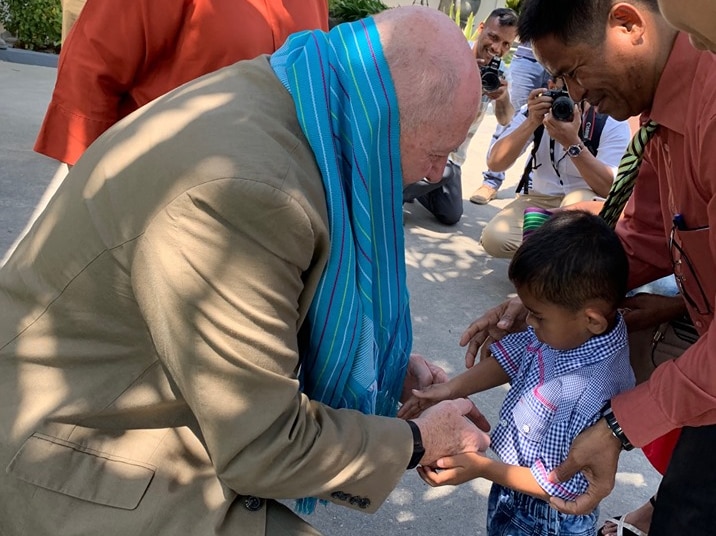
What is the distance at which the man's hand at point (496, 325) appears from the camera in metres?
2.41

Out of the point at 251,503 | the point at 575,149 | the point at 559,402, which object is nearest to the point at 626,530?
the point at 559,402

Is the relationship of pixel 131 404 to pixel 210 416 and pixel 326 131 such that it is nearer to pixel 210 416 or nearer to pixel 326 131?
pixel 210 416

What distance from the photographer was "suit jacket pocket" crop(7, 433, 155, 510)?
1.60m

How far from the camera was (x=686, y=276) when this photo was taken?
1999 millimetres

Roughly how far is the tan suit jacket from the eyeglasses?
2.72 ft

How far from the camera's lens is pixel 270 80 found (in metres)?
1.65

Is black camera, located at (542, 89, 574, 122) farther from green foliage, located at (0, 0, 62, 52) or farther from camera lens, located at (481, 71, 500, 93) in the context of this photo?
green foliage, located at (0, 0, 62, 52)

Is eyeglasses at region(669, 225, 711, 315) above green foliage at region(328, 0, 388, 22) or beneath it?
above

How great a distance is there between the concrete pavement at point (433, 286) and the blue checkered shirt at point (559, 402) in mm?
866

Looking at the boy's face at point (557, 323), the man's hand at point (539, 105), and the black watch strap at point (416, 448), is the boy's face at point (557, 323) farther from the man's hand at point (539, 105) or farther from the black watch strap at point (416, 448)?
the man's hand at point (539, 105)

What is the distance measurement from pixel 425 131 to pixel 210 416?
73 centimetres

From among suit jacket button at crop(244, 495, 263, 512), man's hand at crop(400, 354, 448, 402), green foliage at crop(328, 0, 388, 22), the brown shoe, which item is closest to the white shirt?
the brown shoe

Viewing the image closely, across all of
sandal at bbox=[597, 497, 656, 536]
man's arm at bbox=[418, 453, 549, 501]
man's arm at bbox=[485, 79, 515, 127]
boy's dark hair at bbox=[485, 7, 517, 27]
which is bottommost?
sandal at bbox=[597, 497, 656, 536]

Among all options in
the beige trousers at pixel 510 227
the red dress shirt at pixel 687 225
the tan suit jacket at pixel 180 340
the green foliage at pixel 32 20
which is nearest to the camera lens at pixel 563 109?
the beige trousers at pixel 510 227
